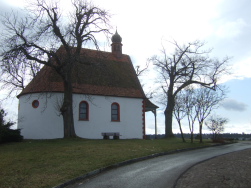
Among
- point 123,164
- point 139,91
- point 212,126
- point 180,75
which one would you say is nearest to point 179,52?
point 180,75

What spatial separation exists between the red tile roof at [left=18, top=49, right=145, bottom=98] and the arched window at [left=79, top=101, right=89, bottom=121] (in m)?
1.17

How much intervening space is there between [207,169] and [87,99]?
18.5m

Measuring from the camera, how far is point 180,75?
32.5 meters

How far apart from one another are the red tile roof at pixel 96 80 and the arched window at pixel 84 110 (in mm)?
1172

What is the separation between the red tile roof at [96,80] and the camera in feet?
82.0

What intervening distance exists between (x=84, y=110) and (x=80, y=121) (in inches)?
50.1

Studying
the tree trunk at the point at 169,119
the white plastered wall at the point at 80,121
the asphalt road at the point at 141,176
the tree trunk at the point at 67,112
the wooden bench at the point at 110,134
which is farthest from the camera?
the tree trunk at the point at 169,119

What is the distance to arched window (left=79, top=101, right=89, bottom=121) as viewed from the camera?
2780 cm

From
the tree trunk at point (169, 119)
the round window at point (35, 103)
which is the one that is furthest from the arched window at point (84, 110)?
the tree trunk at point (169, 119)

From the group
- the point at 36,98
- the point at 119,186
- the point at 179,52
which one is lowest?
the point at 119,186

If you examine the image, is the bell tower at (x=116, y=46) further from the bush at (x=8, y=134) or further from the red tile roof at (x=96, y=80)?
the bush at (x=8, y=134)

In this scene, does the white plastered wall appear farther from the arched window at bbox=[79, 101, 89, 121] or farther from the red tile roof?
the red tile roof

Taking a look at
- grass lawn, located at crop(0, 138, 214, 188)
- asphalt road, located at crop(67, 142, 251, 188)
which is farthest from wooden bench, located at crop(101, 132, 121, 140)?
asphalt road, located at crop(67, 142, 251, 188)

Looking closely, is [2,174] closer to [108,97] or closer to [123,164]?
[123,164]
